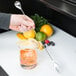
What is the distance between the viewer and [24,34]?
128 centimetres

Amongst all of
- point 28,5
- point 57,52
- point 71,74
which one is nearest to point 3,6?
point 28,5

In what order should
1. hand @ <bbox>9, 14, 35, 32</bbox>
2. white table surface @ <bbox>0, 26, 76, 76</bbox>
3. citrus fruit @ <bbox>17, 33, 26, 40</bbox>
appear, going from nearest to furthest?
1. white table surface @ <bbox>0, 26, 76, 76</bbox>
2. hand @ <bbox>9, 14, 35, 32</bbox>
3. citrus fruit @ <bbox>17, 33, 26, 40</bbox>

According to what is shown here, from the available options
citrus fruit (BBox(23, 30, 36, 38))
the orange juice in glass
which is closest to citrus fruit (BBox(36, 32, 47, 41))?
citrus fruit (BBox(23, 30, 36, 38))

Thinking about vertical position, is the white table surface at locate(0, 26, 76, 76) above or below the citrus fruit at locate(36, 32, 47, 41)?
below

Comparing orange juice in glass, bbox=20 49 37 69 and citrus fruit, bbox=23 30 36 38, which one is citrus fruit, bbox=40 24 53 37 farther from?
orange juice in glass, bbox=20 49 37 69

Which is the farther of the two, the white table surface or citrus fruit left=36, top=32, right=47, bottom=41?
citrus fruit left=36, top=32, right=47, bottom=41

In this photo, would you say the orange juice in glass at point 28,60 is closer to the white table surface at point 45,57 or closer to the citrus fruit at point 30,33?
the white table surface at point 45,57

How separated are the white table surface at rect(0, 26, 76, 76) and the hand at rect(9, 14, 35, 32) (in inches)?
4.5

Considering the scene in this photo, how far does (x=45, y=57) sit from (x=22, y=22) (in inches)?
9.0

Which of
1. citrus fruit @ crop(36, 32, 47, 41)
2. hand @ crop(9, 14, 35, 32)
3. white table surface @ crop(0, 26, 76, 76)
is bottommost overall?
white table surface @ crop(0, 26, 76, 76)

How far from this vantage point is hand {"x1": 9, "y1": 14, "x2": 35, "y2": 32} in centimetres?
115

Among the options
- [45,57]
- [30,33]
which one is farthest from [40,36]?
[45,57]

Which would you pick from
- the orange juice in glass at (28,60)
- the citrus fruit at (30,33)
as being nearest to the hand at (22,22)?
the citrus fruit at (30,33)

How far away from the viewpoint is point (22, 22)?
116 cm
